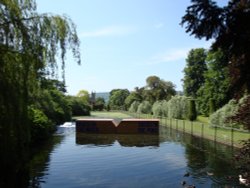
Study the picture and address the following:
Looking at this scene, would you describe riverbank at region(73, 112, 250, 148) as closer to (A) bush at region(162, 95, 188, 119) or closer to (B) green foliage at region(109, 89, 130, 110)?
(A) bush at region(162, 95, 188, 119)

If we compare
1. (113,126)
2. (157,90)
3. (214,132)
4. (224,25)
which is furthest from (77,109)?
(224,25)

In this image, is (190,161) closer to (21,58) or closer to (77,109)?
(21,58)

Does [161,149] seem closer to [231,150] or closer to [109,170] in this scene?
[231,150]

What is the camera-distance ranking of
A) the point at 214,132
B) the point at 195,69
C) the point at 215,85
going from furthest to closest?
the point at 195,69 < the point at 215,85 < the point at 214,132

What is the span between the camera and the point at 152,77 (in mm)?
89438

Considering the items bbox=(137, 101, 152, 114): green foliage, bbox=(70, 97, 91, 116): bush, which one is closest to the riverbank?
bbox=(137, 101, 152, 114): green foliage

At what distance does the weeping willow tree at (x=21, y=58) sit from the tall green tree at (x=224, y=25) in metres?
4.77

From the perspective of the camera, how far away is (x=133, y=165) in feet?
58.9

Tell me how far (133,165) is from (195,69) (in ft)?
176

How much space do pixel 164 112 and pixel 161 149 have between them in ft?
97.1

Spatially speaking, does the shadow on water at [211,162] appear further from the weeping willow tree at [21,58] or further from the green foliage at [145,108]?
the green foliage at [145,108]

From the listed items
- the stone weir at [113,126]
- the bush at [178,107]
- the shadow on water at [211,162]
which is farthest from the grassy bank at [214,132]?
the bush at [178,107]

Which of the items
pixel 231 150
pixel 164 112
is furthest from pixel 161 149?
pixel 164 112

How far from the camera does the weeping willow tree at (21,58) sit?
26.6 ft
